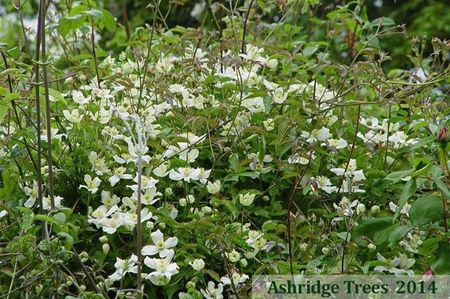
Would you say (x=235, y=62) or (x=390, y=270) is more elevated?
(x=235, y=62)

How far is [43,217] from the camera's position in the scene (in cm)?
145

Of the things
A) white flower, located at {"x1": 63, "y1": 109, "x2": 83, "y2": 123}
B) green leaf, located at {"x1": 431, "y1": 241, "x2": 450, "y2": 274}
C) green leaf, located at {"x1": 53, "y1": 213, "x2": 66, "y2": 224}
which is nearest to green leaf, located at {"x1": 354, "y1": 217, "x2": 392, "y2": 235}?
green leaf, located at {"x1": 431, "y1": 241, "x2": 450, "y2": 274}

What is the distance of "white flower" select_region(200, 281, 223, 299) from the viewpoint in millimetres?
1552

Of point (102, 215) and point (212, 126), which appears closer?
point (102, 215)

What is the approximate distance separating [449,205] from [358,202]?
0.23m

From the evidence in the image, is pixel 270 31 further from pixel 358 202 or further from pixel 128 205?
pixel 128 205

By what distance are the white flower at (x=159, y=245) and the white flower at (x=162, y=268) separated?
0.06 feet

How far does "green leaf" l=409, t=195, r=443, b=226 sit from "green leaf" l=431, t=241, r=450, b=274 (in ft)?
0.17

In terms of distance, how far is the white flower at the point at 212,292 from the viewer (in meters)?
1.55

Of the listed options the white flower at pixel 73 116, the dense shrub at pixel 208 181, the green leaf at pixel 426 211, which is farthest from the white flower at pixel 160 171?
the green leaf at pixel 426 211

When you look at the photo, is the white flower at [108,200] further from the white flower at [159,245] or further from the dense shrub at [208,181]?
the white flower at [159,245]

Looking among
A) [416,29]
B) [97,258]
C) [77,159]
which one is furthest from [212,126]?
[416,29]

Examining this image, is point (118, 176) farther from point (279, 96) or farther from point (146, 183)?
point (279, 96)

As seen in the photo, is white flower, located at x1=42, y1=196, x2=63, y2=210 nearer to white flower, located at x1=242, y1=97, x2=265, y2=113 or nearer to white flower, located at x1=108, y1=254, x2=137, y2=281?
white flower, located at x1=108, y1=254, x2=137, y2=281
